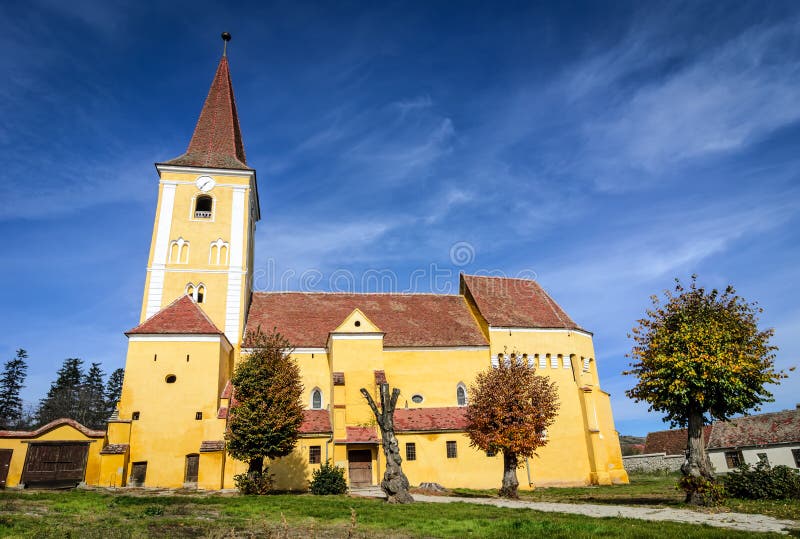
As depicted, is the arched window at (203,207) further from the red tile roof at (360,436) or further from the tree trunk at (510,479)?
the tree trunk at (510,479)

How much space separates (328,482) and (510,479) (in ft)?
28.1

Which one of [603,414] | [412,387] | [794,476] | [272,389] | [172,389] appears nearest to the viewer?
[794,476]

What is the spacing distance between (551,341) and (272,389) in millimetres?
20238

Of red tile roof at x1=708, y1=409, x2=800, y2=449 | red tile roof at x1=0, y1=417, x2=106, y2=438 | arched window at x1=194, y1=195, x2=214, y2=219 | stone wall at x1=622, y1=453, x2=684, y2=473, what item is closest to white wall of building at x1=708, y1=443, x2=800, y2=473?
red tile roof at x1=708, y1=409, x2=800, y2=449

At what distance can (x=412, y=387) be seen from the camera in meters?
33.4

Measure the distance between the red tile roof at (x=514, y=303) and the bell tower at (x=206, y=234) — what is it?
16651 millimetres

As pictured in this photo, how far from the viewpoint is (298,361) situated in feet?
108

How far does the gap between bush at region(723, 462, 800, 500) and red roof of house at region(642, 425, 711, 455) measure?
36.7m

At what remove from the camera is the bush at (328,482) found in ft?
80.7

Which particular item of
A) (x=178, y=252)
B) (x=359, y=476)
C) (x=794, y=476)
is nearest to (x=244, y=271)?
(x=178, y=252)

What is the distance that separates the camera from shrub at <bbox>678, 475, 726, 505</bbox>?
18.2 m

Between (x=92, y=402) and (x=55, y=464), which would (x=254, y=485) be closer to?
(x=55, y=464)

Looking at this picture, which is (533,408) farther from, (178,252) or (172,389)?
(178,252)

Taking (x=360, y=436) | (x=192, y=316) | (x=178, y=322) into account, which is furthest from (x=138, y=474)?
(x=360, y=436)
